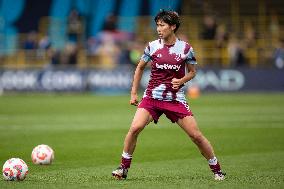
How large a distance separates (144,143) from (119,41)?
19.7 m

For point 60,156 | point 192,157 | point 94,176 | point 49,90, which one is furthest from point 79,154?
point 49,90

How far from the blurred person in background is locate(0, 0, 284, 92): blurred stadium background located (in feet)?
70.5

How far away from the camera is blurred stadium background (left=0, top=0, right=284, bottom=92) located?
3256cm

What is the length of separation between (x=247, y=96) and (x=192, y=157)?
56.0 ft

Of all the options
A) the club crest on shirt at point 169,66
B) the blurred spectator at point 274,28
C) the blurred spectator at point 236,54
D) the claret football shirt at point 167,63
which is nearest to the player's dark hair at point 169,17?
the claret football shirt at point 167,63

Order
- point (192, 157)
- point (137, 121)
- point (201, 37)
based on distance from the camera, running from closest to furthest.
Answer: point (137, 121) < point (192, 157) < point (201, 37)

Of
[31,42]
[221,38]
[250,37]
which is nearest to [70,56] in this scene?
[31,42]

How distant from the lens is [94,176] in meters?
10.9

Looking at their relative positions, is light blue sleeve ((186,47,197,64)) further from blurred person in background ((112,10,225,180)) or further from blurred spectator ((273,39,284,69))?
blurred spectator ((273,39,284,69))

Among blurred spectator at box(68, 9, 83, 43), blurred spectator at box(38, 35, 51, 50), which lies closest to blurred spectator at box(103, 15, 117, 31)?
blurred spectator at box(68, 9, 83, 43)

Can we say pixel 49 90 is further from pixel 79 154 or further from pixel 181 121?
pixel 181 121

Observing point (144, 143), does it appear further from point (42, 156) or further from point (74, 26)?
point (74, 26)

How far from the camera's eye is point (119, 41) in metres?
35.2

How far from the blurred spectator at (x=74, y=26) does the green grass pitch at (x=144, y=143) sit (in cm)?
709
